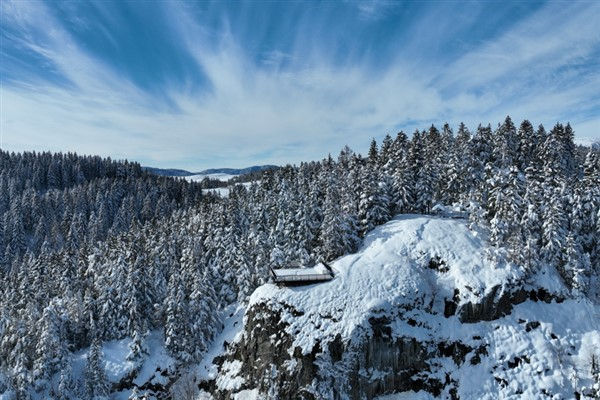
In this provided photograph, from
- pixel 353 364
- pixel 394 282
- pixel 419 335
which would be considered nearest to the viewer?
pixel 353 364

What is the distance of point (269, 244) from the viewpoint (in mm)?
53719

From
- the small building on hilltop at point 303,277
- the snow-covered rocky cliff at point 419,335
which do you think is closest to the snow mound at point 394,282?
the snow-covered rocky cliff at point 419,335

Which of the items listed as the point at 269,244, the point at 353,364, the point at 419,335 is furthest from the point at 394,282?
the point at 269,244

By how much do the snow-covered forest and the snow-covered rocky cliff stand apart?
13.1 feet

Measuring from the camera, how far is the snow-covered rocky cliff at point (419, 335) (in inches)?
1346

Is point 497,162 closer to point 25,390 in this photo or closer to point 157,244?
point 157,244

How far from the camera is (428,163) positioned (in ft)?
197

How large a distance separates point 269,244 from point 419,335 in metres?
24.4

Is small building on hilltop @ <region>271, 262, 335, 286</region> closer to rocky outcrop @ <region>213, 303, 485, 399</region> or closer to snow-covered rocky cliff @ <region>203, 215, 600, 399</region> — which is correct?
snow-covered rocky cliff @ <region>203, 215, 600, 399</region>

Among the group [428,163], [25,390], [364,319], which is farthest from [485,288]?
[25,390]

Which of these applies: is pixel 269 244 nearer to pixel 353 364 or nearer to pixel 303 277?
pixel 303 277

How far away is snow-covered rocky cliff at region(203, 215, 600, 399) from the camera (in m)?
34.2

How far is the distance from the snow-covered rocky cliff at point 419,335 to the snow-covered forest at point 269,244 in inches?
158

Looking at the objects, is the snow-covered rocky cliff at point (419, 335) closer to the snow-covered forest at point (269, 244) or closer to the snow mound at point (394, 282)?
the snow mound at point (394, 282)
